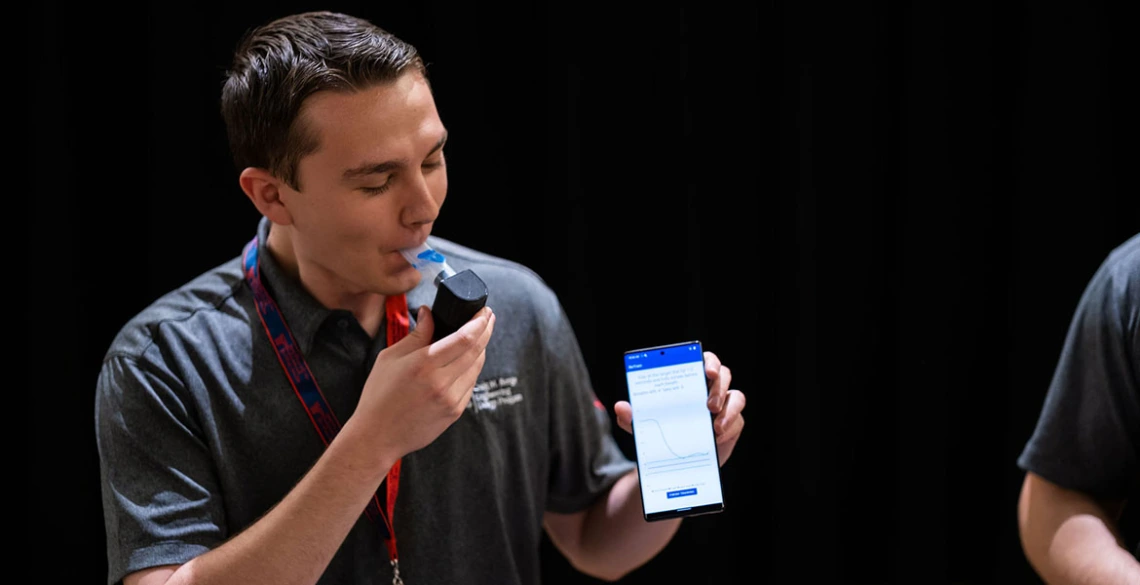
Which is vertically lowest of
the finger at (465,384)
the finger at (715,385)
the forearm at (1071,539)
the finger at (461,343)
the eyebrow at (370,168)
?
the forearm at (1071,539)

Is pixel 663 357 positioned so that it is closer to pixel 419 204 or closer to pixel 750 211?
pixel 419 204

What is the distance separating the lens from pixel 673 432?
138cm

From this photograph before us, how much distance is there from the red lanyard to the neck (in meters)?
0.04

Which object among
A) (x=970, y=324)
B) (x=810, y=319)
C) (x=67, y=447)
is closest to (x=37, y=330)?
(x=67, y=447)

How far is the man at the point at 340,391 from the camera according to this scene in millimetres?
1392

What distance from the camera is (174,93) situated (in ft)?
7.35

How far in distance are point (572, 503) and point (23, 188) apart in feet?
4.26

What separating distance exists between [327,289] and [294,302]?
0.05 m

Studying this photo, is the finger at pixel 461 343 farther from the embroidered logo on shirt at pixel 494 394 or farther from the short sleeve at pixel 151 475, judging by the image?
the short sleeve at pixel 151 475

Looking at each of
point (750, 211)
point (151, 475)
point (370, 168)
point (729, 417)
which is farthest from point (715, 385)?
point (750, 211)

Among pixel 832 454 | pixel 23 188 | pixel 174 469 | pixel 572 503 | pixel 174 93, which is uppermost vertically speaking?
pixel 174 93

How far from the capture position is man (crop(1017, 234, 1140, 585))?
62.1 inches

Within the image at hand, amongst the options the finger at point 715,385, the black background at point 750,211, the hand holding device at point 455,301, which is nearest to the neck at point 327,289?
the hand holding device at point 455,301

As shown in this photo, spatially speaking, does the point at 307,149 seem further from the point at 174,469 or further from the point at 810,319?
the point at 810,319
